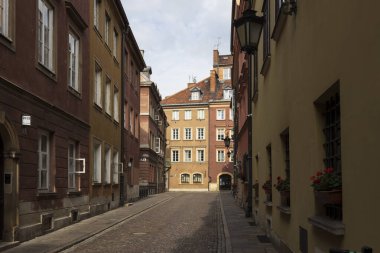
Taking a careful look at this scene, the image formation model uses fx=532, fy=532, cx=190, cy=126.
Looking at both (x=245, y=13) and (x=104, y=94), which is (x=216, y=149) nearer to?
(x=104, y=94)

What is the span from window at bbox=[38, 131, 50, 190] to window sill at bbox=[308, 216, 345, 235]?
9870 millimetres

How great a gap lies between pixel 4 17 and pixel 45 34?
327 centimetres

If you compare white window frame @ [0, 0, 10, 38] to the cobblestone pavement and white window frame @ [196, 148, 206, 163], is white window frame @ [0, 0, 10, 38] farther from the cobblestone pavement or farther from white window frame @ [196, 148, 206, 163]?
white window frame @ [196, 148, 206, 163]

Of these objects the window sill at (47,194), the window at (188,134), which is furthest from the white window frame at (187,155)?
the window sill at (47,194)

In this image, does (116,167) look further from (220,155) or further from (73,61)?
(220,155)

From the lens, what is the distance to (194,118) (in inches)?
3017

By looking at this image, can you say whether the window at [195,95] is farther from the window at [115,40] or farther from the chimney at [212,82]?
the window at [115,40]

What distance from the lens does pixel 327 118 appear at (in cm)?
644

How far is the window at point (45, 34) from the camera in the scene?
47.8 ft

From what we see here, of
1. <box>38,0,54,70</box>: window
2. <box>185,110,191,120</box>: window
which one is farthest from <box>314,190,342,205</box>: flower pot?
<box>185,110,191,120</box>: window

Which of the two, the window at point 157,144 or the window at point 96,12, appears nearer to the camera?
the window at point 96,12

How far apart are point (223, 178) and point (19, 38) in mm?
62923

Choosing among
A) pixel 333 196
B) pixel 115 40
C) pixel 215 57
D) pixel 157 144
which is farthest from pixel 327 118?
pixel 215 57

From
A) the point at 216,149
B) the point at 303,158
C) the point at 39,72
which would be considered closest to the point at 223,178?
the point at 216,149
